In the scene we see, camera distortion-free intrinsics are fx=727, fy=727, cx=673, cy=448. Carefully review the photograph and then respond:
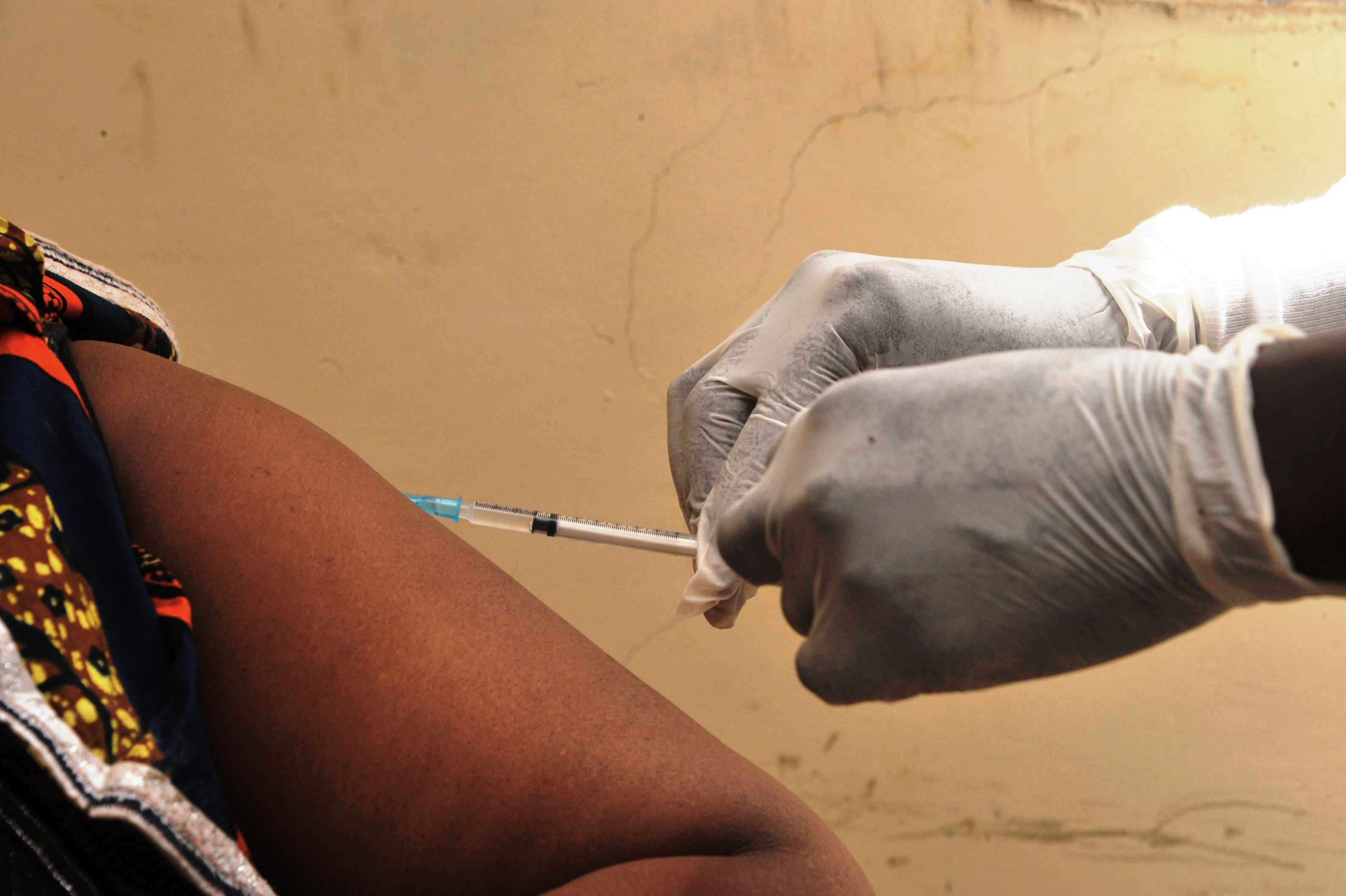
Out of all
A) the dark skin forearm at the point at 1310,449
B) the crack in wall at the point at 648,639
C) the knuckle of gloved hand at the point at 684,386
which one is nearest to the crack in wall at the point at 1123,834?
the crack in wall at the point at 648,639

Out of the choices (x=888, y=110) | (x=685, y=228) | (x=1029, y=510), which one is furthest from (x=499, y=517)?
(x=888, y=110)

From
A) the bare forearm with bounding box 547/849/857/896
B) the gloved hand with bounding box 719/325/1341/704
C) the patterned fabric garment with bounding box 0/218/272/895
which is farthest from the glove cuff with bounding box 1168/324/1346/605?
the patterned fabric garment with bounding box 0/218/272/895

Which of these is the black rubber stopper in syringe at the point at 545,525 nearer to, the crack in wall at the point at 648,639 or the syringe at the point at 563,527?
the syringe at the point at 563,527

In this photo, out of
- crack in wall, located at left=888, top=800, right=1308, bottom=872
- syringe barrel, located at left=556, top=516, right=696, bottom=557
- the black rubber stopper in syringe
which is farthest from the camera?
crack in wall, located at left=888, top=800, right=1308, bottom=872

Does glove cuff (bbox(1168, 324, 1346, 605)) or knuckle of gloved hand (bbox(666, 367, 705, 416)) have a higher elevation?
glove cuff (bbox(1168, 324, 1346, 605))

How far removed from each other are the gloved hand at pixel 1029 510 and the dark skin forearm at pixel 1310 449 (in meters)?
0.01

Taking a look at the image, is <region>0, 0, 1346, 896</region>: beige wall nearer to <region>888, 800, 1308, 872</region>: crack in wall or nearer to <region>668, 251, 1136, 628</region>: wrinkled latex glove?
<region>888, 800, 1308, 872</region>: crack in wall

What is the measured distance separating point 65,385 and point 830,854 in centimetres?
63

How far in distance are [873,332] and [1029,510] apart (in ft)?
1.16

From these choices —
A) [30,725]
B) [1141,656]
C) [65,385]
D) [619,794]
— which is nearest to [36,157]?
[65,385]

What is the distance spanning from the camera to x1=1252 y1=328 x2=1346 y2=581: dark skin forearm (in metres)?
0.31

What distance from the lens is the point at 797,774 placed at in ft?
3.92

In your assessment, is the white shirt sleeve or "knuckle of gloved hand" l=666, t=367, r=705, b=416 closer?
the white shirt sleeve

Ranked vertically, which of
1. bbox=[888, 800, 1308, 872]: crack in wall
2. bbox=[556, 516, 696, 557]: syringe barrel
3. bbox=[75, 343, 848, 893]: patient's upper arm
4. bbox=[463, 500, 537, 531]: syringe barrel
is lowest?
bbox=[888, 800, 1308, 872]: crack in wall
